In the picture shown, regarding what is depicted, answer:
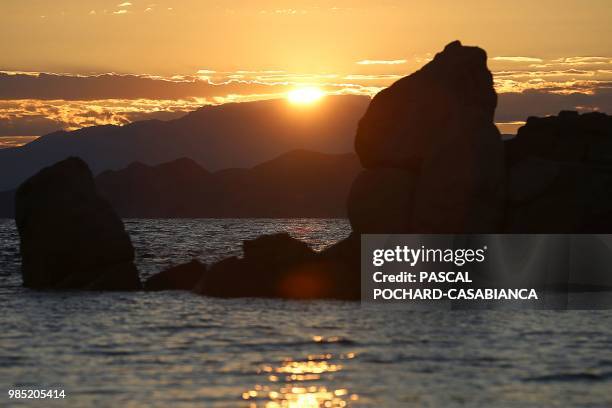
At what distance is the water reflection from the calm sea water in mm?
27

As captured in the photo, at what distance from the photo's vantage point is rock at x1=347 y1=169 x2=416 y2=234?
135ft

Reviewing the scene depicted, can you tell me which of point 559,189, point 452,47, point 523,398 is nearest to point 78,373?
point 523,398

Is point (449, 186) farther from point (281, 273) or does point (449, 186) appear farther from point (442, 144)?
point (281, 273)

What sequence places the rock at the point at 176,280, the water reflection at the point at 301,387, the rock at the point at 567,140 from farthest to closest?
the rock at the point at 176,280, the rock at the point at 567,140, the water reflection at the point at 301,387

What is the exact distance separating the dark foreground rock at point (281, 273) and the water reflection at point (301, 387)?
526 inches

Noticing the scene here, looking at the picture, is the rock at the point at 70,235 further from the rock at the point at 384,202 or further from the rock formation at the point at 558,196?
the rock formation at the point at 558,196

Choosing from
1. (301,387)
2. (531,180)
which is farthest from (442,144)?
(301,387)

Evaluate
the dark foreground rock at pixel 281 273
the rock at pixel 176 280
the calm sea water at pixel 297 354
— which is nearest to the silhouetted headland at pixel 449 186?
the dark foreground rock at pixel 281 273

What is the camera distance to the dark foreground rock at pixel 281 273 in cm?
3941

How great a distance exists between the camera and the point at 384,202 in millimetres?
41594

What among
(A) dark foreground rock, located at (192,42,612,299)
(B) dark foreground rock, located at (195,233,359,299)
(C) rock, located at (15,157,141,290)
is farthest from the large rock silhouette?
(C) rock, located at (15,157,141,290)

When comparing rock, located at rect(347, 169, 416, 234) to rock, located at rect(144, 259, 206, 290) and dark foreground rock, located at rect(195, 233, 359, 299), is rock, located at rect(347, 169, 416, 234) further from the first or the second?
rock, located at rect(144, 259, 206, 290)

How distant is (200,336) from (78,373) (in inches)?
252

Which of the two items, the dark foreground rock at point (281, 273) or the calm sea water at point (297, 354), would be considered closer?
the calm sea water at point (297, 354)
